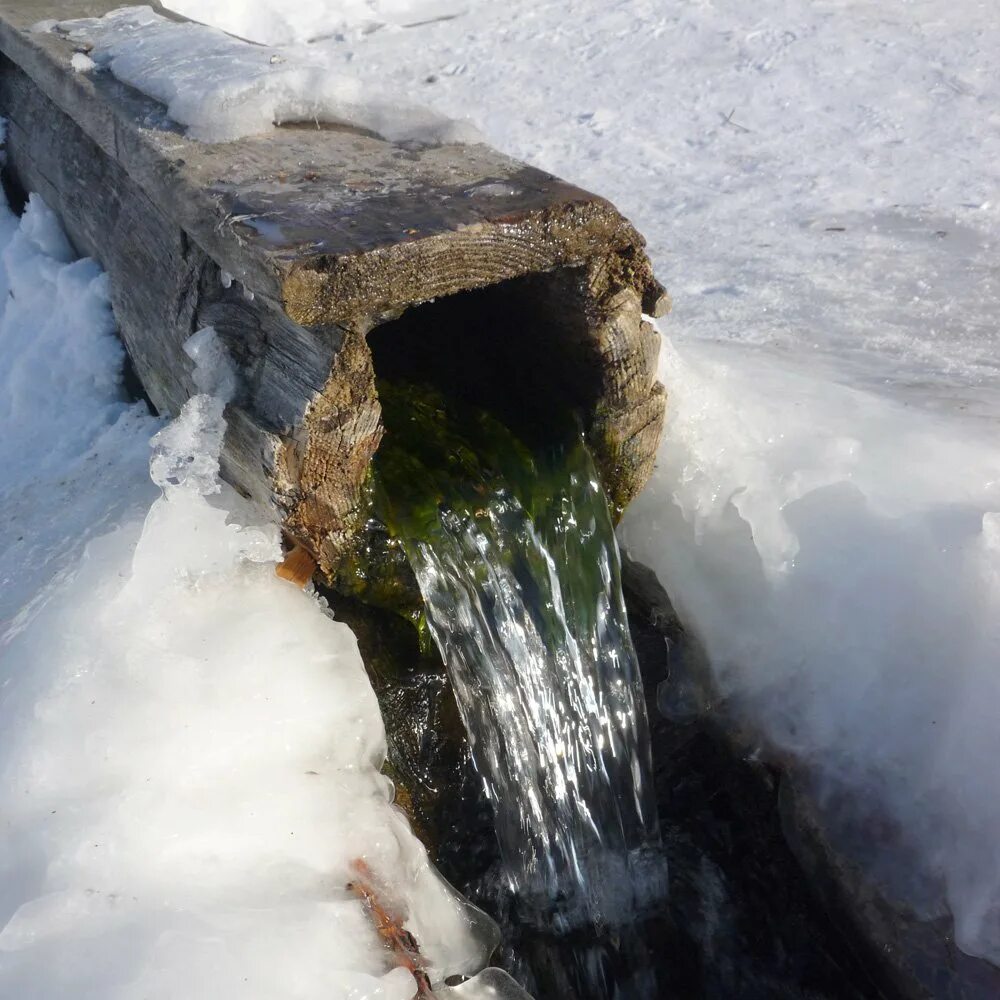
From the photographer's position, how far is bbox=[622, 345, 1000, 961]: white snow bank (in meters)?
2.11

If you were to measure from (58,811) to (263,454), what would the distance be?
734 millimetres

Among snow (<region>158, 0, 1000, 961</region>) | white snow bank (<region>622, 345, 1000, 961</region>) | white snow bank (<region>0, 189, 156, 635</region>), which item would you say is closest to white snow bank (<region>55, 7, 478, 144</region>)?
snow (<region>158, 0, 1000, 961</region>)

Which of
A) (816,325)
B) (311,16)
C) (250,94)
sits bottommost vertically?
(816,325)

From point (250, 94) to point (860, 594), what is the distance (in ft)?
5.91

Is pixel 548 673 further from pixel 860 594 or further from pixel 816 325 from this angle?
pixel 816 325

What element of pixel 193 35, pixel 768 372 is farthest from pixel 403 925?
pixel 193 35

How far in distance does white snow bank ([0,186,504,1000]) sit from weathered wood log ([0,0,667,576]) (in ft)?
0.53

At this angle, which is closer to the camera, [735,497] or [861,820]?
[861,820]

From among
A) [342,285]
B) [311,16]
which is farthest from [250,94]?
[311,16]

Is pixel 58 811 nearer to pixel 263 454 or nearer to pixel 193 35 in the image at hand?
pixel 263 454

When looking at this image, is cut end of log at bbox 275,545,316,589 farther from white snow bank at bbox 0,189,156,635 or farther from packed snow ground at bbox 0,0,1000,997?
white snow bank at bbox 0,189,156,635

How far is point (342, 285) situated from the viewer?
1.73 metres

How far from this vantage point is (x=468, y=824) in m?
2.51

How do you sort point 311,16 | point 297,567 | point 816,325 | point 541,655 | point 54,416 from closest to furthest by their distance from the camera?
point 297,567 → point 541,655 → point 54,416 → point 816,325 → point 311,16
